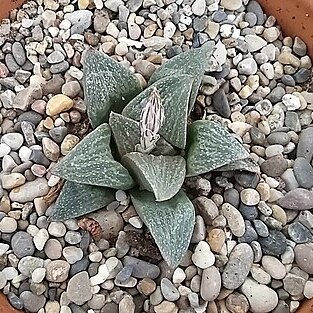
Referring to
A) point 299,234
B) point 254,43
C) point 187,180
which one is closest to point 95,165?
point 187,180

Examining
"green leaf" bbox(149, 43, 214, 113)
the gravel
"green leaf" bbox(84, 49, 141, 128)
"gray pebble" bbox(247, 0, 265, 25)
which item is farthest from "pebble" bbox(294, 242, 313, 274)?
"gray pebble" bbox(247, 0, 265, 25)

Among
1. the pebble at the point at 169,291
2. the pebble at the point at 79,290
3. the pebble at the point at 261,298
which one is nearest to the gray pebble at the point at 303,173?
the pebble at the point at 261,298

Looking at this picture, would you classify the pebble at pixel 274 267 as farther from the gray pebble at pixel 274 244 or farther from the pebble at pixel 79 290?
the pebble at pixel 79 290

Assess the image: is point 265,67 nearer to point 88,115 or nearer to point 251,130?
point 251,130

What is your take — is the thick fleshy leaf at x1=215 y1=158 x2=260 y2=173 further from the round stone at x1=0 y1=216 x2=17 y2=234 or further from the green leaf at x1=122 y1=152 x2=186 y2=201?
the round stone at x1=0 y1=216 x2=17 y2=234

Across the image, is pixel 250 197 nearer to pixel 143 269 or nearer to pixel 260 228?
pixel 260 228

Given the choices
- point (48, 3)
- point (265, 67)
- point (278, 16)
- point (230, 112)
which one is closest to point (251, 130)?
point (230, 112)
